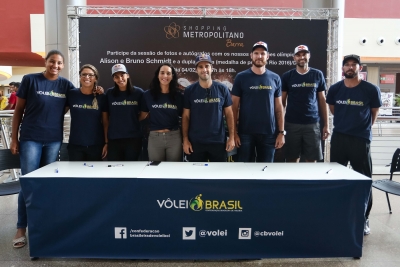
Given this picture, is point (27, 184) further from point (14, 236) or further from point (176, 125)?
point (176, 125)

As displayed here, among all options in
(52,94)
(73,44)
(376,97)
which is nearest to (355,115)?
(376,97)

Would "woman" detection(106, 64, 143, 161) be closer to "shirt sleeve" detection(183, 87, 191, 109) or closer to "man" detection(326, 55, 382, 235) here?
"shirt sleeve" detection(183, 87, 191, 109)

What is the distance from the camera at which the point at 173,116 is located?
2943 mm

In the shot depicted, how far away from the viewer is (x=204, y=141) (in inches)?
113

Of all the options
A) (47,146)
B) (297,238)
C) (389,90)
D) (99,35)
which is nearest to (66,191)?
(47,146)

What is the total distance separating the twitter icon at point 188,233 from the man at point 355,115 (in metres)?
1.56

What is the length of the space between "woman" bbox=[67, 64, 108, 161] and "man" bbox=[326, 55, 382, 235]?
209 centimetres

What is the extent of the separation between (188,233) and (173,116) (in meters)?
1.09

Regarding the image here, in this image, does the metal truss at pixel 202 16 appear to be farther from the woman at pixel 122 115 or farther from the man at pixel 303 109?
the woman at pixel 122 115

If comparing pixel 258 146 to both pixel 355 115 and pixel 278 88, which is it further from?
pixel 355 115

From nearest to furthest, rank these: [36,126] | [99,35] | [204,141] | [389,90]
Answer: [36,126] → [204,141] → [99,35] → [389,90]

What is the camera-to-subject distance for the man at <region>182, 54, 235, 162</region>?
2.85 meters

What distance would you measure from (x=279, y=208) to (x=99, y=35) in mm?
2933

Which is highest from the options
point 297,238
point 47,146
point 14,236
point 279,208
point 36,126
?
point 36,126
